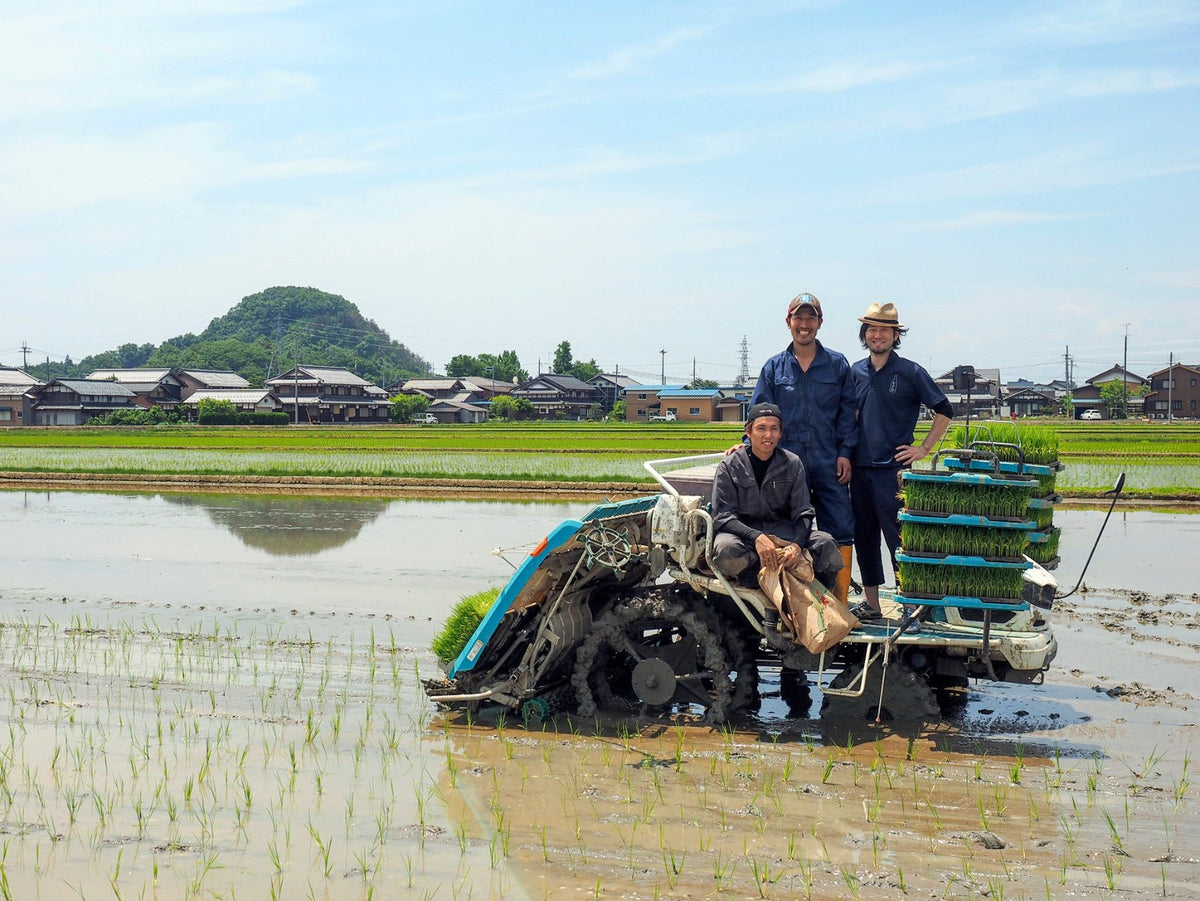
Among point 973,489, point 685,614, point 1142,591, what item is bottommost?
point 1142,591

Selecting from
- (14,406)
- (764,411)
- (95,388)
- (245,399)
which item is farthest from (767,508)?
→ (14,406)

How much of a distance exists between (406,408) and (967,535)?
84.0 m

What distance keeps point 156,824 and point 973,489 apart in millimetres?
4202

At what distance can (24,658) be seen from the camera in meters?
7.98

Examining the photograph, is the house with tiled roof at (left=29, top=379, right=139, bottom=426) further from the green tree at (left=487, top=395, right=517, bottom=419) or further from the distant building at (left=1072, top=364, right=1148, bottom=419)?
the distant building at (left=1072, top=364, right=1148, bottom=419)

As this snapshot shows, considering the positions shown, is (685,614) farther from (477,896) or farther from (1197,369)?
(1197,369)

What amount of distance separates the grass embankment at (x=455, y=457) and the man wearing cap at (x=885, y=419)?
51.1 ft

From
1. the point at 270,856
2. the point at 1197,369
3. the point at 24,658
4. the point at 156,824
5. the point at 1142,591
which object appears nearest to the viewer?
the point at 270,856

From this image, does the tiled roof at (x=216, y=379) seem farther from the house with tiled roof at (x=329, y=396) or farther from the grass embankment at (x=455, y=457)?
the grass embankment at (x=455, y=457)

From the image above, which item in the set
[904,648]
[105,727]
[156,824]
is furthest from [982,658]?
[105,727]

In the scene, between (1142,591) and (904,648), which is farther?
(1142,591)

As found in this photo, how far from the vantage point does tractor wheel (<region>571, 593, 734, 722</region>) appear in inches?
245

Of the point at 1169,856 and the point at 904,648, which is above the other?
the point at 904,648

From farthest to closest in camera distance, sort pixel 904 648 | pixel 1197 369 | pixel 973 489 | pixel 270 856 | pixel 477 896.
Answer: pixel 1197 369
pixel 904 648
pixel 973 489
pixel 270 856
pixel 477 896
